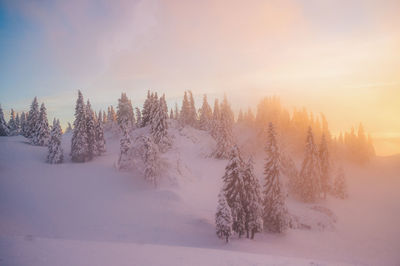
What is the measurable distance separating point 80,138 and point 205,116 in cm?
4912

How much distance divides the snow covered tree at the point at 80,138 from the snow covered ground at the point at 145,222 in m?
2.36

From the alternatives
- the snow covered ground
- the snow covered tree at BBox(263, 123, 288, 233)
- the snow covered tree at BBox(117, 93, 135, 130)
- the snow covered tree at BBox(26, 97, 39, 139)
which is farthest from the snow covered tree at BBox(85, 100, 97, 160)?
the snow covered tree at BBox(263, 123, 288, 233)

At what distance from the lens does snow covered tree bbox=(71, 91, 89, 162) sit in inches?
1868

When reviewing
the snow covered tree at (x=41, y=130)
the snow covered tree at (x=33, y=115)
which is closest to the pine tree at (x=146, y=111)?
the snow covered tree at (x=41, y=130)

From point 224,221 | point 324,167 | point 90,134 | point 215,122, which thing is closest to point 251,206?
point 224,221

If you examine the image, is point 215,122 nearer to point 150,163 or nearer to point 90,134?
point 90,134

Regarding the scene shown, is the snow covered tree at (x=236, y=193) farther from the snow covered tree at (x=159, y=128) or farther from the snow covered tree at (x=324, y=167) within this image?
the snow covered tree at (x=324, y=167)

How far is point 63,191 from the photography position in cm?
3469

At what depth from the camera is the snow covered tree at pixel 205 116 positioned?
83.4 meters

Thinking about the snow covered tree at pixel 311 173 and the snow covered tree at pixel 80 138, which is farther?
the snow covered tree at pixel 80 138

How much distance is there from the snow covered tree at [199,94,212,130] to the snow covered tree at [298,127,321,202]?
44.5 meters

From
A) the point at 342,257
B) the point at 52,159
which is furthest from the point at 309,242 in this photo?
the point at 52,159

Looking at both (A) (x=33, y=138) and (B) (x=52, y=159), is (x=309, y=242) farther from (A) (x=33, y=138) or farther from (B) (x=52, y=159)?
(A) (x=33, y=138)

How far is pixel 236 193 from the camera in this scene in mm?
24875
